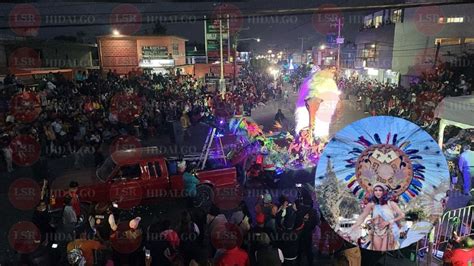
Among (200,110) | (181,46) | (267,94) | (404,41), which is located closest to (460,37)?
(404,41)

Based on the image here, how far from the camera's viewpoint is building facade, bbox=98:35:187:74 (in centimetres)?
3772

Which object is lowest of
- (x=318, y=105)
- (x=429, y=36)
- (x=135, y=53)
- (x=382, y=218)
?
(x=382, y=218)

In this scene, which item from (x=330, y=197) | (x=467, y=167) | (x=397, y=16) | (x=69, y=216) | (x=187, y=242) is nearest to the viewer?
(x=330, y=197)

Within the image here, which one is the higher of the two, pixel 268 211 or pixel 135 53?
pixel 135 53

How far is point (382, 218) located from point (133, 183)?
23.1ft

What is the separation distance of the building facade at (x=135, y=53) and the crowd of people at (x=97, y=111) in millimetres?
8995

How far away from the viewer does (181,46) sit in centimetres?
4619

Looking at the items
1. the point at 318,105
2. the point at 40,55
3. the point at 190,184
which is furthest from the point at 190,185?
the point at 40,55

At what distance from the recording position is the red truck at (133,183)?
33.1 ft

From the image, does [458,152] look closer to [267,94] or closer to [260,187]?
[260,187]

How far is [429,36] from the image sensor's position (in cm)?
3519

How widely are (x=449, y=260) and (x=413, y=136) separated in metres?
2.40

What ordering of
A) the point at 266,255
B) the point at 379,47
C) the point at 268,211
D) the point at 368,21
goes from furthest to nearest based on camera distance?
the point at 368,21, the point at 379,47, the point at 268,211, the point at 266,255

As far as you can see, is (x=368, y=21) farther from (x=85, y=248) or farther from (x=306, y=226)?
(x=85, y=248)
